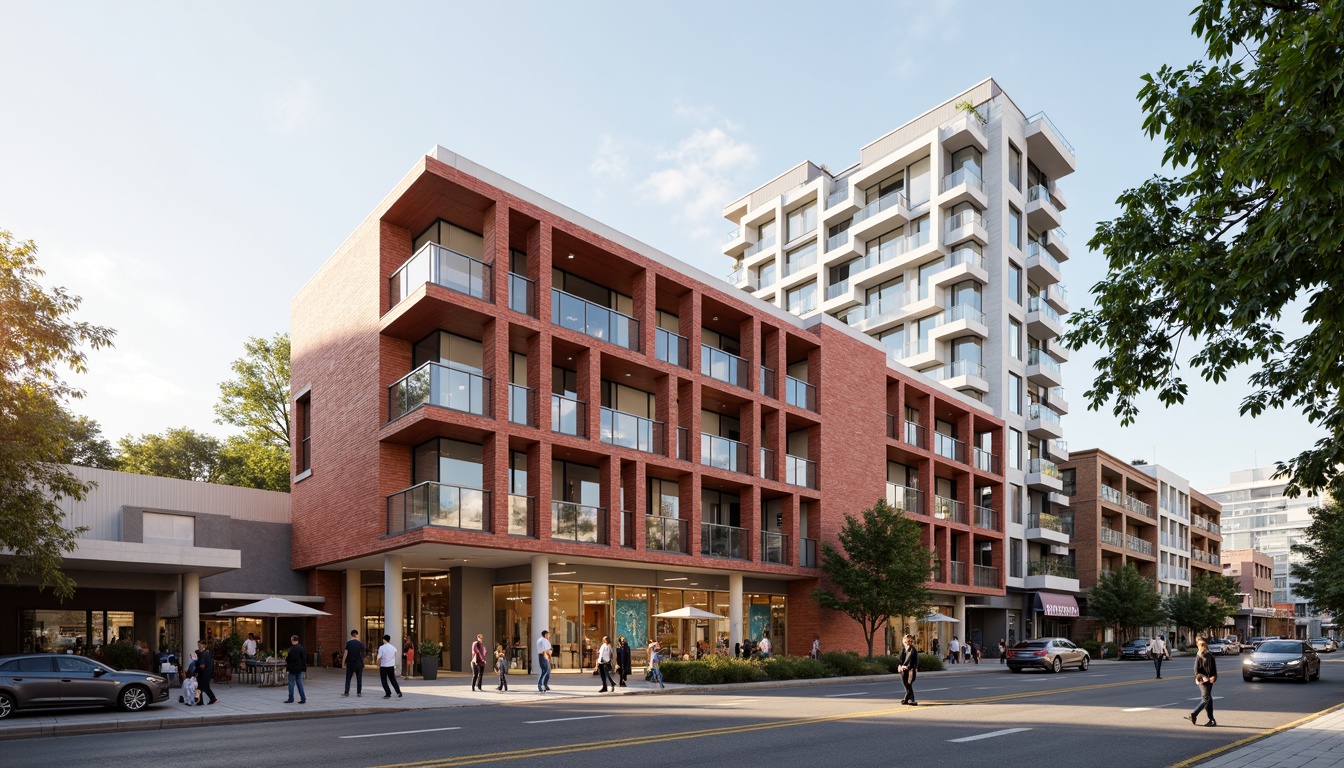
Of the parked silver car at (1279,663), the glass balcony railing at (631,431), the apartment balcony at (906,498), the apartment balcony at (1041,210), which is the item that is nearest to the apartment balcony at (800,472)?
the apartment balcony at (906,498)

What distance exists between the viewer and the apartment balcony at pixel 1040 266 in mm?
63406

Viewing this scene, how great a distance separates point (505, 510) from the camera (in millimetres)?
28812

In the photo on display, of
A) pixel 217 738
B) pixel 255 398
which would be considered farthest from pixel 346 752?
pixel 255 398

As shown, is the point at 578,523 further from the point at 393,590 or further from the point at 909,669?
the point at 909,669

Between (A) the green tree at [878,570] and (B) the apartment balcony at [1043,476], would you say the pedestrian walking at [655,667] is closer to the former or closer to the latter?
(A) the green tree at [878,570]

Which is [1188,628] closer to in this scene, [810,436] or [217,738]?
[810,436]

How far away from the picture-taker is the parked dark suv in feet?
64.6

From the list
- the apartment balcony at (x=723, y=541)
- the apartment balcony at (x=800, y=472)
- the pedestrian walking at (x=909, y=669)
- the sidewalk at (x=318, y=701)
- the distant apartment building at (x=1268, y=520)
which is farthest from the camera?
the distant apartment building at (x=1268, y=520)

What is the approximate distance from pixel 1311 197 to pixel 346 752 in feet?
44.2

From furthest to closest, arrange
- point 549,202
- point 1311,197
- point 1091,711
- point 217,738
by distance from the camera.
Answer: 1. point 549,202
2. point 1091,711
3. point 217,738
4. point 1311,197

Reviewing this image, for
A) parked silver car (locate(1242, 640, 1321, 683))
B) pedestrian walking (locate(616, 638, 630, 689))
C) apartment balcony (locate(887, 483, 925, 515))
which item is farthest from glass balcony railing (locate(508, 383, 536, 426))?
parked silver car (locate(1242, 640, 1321, 683))

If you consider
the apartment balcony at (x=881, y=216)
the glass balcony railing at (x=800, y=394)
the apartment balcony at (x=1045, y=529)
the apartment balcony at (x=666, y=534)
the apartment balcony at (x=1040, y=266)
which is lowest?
the apartment balcony at (x=1045, y=529)

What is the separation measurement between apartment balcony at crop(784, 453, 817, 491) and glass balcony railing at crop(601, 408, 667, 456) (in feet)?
23.7

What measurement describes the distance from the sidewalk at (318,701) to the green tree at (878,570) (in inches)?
198
